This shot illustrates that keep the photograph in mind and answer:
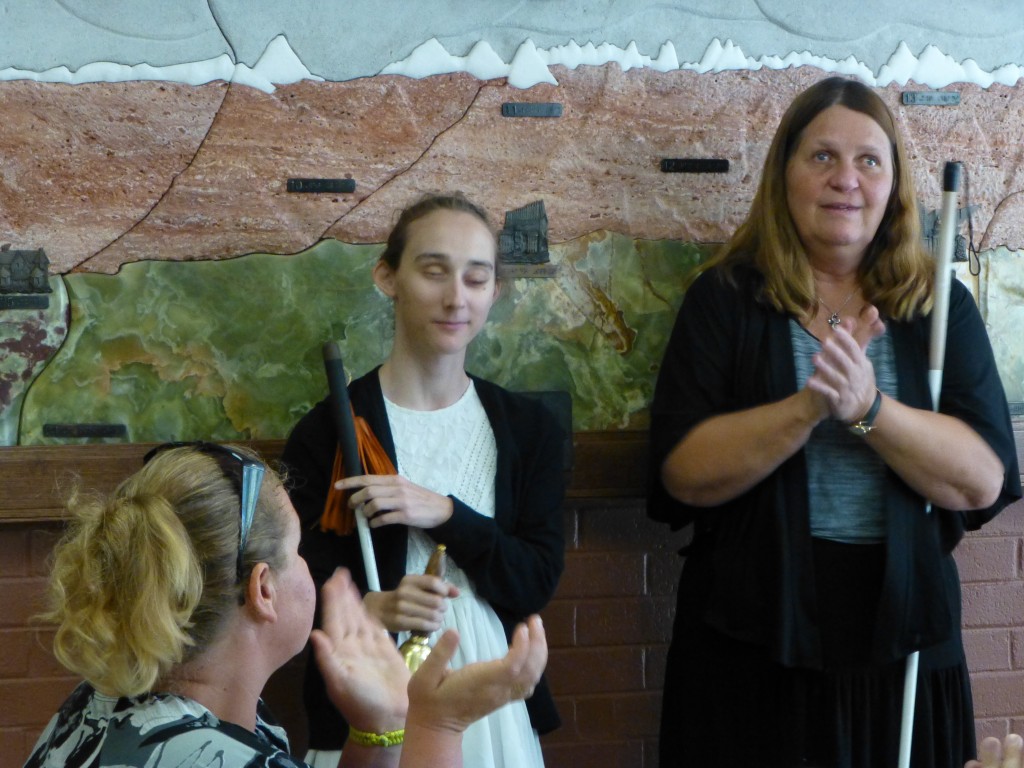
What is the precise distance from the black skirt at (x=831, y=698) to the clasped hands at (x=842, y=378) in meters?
0.28

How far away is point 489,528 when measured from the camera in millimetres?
1935

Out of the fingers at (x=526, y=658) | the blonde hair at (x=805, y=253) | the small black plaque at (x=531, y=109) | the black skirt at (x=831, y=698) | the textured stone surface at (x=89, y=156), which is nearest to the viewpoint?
the fingers at (x=526, y=658)

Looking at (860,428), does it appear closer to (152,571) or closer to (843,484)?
(843,484)

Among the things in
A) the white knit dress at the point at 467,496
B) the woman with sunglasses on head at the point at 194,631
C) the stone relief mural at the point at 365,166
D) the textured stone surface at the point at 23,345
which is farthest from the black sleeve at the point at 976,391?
the textured stone surface at the point at 23,345

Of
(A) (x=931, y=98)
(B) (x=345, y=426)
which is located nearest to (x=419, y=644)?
(B) (x=345, y=426)

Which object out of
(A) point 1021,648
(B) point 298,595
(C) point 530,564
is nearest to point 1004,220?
(A) point 1021,648

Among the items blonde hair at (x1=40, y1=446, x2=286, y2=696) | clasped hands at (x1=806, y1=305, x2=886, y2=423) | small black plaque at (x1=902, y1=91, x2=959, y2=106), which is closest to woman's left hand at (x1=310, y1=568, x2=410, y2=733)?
blonde hair at (x1=40, y1=446, x2=286, y2=696)

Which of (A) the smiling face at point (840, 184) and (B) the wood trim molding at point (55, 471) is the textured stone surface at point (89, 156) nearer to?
(B) the wood trim molding at point (55, 471)

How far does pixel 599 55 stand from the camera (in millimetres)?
2381

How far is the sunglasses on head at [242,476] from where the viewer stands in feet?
4.20

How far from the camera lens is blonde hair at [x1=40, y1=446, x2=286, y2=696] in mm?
1193

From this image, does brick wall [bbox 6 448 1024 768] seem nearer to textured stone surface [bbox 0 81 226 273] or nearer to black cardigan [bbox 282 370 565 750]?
black cardigan [bbox 282 370 565 750]

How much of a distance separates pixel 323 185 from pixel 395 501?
750mm

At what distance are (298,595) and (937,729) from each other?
1.31 meters
